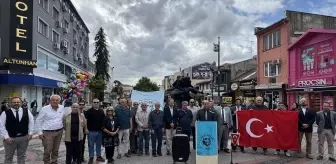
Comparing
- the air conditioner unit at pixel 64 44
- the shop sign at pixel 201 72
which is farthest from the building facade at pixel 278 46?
the shop sign at pixel 201 72

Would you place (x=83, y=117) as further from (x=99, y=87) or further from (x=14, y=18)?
(x=99, y=87)

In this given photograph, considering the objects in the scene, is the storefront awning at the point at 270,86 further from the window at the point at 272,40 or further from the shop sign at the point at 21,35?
the shop sign at the point at 21,35

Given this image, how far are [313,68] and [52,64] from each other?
28709 millimetres

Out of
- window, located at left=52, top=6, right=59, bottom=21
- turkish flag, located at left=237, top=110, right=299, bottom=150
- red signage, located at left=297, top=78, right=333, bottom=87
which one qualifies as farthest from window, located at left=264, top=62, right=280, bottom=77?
window, located at left=52, top=6, right=59, bottom=21

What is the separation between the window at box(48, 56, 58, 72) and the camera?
129 ft

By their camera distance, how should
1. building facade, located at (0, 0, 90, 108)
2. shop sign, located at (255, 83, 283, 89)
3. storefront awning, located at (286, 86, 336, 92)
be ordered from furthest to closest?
shop sign, located at (255, 83, 283, 89) < building facade, located at (0, 0, 90, 108) < storefront awning, located at (286, 86, 336, 92)

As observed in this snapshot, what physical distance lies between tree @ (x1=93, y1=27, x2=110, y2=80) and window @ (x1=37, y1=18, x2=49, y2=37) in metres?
31.6

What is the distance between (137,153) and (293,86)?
21696 mm

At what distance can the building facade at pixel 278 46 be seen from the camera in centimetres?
3143

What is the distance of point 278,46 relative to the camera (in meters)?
32.8

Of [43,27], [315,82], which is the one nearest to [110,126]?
[315,82]

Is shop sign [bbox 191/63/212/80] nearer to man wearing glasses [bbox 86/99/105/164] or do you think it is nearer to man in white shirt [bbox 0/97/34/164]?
man wearing glasses [bbox 86/99/105/164]

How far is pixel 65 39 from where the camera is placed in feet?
158

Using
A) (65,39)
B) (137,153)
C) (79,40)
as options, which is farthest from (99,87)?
(137,153)
